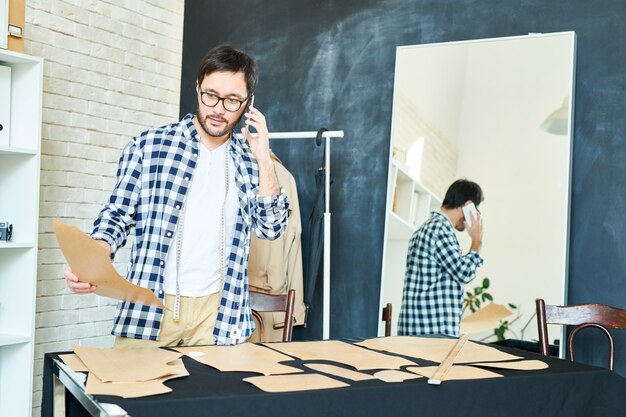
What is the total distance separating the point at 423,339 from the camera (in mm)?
2223

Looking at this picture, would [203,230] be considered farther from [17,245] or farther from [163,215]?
[17,245]

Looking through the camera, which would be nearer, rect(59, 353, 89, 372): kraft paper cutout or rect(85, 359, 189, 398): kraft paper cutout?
rect(85, 359, 189, 398): kraft paper cutout

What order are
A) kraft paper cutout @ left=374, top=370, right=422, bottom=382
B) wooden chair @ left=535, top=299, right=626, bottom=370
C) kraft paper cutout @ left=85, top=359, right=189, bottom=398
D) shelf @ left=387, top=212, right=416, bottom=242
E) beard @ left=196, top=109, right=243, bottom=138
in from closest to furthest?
1. kraft paper cutout @ left=85, top=359, right=189, bottom=398
2. kraft paper cutout @ left=374, top=370, right=422, bottom=382
3. beard @ left=196, top=109, right=243, bottom=138
4. wooden chair @ left=535, top=299, right=626, bottom=370
5. shelf @ left=387, top=212, right=416, bottom=242

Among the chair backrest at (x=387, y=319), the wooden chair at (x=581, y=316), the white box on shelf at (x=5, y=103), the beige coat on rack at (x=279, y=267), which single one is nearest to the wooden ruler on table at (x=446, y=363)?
the wooden chair at (x=581, y=316)

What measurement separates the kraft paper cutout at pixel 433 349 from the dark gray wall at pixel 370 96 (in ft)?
3.45

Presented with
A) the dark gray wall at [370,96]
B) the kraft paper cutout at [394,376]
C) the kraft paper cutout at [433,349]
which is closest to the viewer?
the kraft paper cutout at [394,376]

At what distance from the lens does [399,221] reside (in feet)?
11.3

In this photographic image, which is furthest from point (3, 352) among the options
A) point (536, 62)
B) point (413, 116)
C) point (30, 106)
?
point (536, 62)

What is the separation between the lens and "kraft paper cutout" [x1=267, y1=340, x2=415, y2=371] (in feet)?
5.80

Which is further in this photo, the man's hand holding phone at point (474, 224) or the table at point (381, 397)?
the man's hand holding phone at point (474, 224)

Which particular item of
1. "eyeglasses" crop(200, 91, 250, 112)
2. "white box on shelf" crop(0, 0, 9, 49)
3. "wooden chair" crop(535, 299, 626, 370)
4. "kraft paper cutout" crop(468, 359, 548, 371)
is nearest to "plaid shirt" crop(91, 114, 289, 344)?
"eyeglasses" crop(200, 91, 250, 112)

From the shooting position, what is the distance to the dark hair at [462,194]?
3.21 metres

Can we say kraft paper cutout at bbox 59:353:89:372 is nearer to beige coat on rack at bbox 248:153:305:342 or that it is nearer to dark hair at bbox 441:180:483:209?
beige coat on rack at bbox 248:153:305:342

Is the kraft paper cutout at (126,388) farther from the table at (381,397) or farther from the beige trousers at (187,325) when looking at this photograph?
the beige trousers at (187,325)
